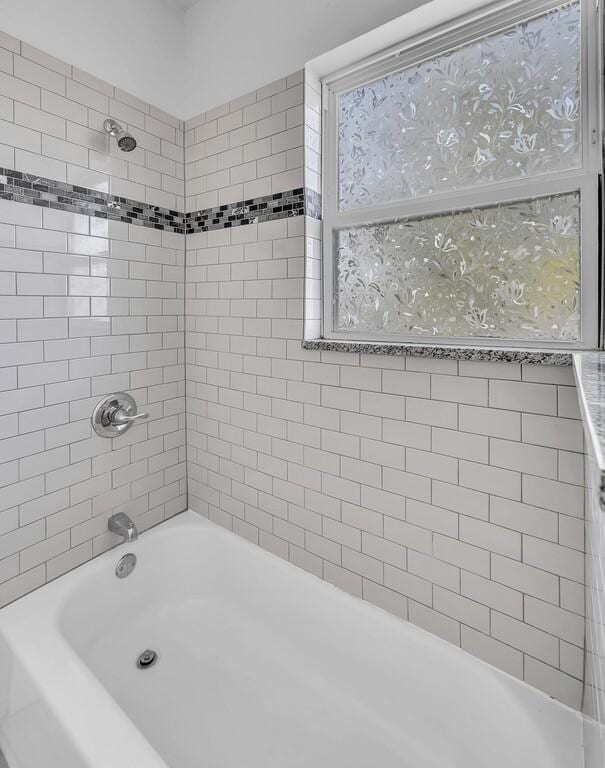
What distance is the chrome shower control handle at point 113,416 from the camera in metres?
1.83

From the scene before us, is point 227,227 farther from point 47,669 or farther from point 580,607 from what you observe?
point 580,607

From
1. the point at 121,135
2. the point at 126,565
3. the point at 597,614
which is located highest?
the point at 121,135

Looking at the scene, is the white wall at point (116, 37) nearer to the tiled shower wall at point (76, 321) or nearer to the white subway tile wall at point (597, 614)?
the tiled shower wall at point (76, 321)

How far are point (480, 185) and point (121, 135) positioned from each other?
1419 millimetres

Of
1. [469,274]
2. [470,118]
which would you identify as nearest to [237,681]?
[469,274]

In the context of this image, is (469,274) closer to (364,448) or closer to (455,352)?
(455,352)

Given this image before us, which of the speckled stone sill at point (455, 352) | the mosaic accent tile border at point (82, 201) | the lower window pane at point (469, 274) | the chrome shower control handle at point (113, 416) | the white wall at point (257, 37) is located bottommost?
the chrome shower control handle at point (113, 416)

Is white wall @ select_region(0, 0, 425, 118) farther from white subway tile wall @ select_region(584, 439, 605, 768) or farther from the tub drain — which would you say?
the tub drain

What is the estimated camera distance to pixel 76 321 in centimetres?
173

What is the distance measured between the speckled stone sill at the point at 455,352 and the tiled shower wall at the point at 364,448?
4 centimetres

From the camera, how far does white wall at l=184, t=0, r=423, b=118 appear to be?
4.99 feet

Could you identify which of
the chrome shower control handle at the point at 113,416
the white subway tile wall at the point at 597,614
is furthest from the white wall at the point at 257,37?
the white subway tile wall at the point at 597,614

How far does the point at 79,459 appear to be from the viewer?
5.86 ft

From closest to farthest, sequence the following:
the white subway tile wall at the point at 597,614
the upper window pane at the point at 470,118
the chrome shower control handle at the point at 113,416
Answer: the white subway tile wall at the point at 597,614 < the upper window pane at the point at 470,118 < the chrome shower control handle at the point at 113,416
